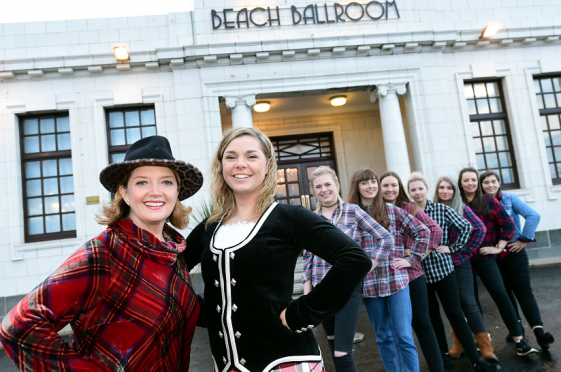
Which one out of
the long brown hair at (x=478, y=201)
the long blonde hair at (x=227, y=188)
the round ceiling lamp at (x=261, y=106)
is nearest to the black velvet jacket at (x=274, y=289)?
the long blonde hair at (x=227, y=188)

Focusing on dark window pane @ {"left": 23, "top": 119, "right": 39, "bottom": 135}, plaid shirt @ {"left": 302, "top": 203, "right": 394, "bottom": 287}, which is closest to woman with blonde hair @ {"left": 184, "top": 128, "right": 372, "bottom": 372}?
plaid shirt @ {"left": 302, "top": 203, "right": 394, "bottom": 287}

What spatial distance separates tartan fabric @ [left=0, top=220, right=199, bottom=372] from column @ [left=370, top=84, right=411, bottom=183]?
7.15m

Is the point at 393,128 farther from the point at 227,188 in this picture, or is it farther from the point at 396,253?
the point at 227,188

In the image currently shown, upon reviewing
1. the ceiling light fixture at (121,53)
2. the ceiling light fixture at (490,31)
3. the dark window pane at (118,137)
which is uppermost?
the ceiling light fixture at (121,53)

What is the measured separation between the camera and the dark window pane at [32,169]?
25.6 ft

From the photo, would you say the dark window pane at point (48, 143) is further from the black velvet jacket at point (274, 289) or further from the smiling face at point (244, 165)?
the black velvet jacket at point (274, 289)

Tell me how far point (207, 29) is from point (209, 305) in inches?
305

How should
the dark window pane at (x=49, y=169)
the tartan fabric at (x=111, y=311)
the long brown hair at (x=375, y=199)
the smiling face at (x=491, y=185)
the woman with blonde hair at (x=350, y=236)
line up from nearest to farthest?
1. the tartan fabric at (x=111, y=311)
2. the woman with blonde hair at (x=350, y=236)
3. the long brown hair at (x=375, y=199)
4. the smiling face at (x=491, y=185)
5. the dark window pane at (x=49, y=169)

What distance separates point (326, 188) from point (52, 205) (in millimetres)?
7183

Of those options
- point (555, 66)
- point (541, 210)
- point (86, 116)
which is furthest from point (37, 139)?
point (555, 66)

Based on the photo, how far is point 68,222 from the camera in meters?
7.76

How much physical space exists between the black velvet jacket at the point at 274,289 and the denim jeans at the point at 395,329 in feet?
5.64

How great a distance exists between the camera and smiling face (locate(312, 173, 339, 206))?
3.17 meters

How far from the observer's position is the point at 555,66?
340 inches
